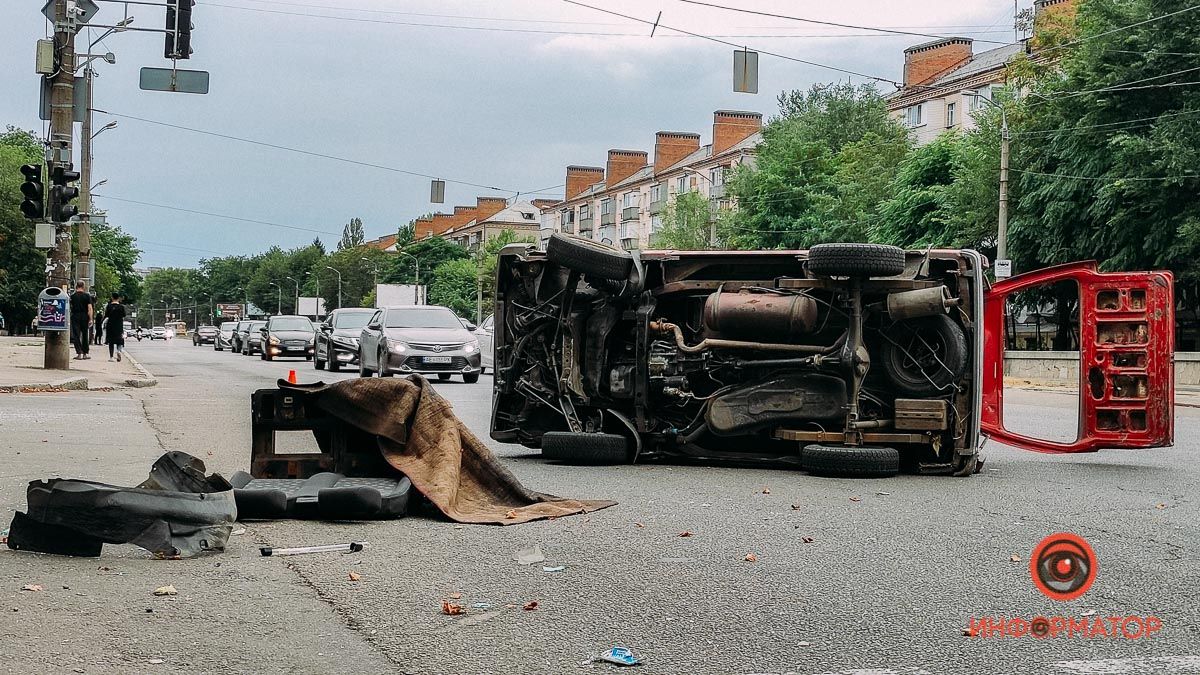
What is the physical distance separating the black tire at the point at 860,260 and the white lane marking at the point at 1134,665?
570 centimetres

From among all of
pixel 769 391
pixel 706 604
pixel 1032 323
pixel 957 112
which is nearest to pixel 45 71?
pixel 769 391

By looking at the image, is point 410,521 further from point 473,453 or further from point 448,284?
point 448,284

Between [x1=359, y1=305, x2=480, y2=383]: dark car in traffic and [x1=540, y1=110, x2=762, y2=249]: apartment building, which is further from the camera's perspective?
[x1=540, y1=110, x2=762, y2=249]: apartment building

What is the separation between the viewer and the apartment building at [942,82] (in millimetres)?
63281

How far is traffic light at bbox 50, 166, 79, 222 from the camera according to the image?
22016 mm

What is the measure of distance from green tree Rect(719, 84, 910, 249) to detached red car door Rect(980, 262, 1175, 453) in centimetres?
4309

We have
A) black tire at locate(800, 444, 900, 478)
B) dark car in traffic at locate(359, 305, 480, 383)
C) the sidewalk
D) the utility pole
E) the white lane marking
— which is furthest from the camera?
the utility pole

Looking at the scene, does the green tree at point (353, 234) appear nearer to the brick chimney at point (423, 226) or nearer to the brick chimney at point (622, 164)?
the brick chimney at point (423, 226)

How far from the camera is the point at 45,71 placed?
2255 centimetres

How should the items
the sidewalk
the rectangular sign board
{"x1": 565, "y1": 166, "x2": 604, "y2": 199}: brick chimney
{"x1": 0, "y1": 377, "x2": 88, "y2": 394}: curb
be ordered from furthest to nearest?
{"x1": 565, "y1": 166, "x2": 604, "y2": 199}: brick chimney
the rectangular sign board
the sidewalk
{"x1": 0, "y1": 377, "x2": 88, "y2": 394}: curb

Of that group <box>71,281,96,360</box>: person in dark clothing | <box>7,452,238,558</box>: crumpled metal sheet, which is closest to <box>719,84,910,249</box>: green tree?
<box>71,281,96,360</box>: person in dark clothing

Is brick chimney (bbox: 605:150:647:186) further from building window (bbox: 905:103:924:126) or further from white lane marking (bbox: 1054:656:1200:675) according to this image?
white lane marking (bbox: 1054:656:1200:675)

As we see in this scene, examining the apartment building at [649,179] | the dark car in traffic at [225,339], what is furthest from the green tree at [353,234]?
the dark car in traffic at [225,339]

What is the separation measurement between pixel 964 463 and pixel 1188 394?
71.4ft
